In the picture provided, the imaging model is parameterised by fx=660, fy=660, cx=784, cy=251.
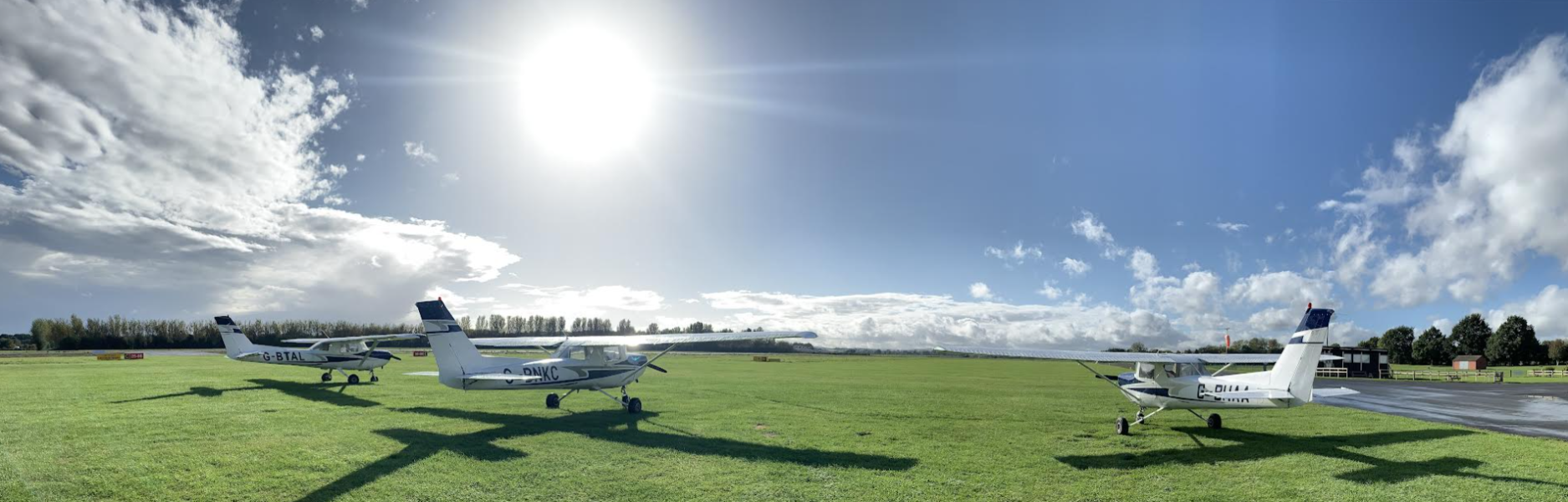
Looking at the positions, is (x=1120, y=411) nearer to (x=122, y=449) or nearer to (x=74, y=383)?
(x=122, y=449)

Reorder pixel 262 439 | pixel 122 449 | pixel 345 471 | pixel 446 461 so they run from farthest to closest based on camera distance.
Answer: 1. pixel 262 439
2. pixel 122 449
3. pixel 446 461
4. pixel 345 471

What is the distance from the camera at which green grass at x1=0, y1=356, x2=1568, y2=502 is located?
9.05 meters

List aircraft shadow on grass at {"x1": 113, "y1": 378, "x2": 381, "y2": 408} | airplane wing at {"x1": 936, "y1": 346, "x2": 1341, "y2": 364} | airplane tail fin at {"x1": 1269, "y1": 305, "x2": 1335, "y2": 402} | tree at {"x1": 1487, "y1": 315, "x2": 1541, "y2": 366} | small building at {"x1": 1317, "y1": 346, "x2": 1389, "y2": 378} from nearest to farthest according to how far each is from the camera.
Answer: airplane tail fin at {"x1": 1269, "y1": 305, "x2": 1335, "y2": 402}
airplane wing at {"x1": 936, "y1": 346, "x2": 1341, "y2": 364}
aircraft shadow on grass at {"x1": 113, "y1": 378, "x2": 381, "y2": 408}
small building at {"x1": 1317, "y1": 346, "x2": 1389, "y2": 378}
tree at {"x1": 1487, "y1": 315, "x2": 1541, "y2": 366}

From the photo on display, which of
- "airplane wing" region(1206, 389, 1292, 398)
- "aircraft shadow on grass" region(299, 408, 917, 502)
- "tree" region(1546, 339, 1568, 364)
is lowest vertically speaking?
"tree" region(1546, 339, 1568, 364)

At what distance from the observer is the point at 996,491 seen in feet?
29.7

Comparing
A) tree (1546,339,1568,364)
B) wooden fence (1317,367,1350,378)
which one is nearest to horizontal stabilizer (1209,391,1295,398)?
wooden fence (1317,367,1350,378)

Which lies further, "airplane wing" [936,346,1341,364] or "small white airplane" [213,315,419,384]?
"small white airplane" [213,315,419,384]

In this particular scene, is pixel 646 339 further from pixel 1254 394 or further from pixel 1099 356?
pixel 1254 394

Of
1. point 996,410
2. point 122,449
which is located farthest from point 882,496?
point 122,449

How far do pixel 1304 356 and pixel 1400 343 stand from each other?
123 m

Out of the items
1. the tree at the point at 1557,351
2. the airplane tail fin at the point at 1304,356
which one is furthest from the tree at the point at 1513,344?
the airplane tail fin at the point at 1304,356

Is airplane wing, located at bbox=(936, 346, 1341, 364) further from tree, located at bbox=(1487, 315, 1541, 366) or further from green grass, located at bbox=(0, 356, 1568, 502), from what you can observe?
tree, located at bbox=(1487, 315, 1541, 366)

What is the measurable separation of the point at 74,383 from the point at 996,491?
33.6 meters

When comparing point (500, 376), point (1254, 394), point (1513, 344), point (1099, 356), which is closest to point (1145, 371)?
point (1099, 356)
